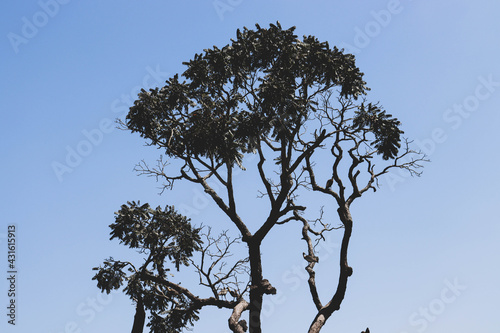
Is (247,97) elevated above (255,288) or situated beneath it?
elevated above

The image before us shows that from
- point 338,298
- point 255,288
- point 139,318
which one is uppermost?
point 139,318

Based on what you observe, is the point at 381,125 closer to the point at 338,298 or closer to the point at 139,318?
the point at 338,298

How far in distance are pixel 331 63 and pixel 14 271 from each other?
49.6 feet

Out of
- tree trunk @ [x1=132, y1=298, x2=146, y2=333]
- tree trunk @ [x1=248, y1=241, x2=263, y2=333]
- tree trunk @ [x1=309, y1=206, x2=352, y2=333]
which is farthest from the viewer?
tree trunk @ [x1=132, y1=298, x2=146, y2=333]

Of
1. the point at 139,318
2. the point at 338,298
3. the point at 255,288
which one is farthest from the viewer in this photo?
the point at 139,318

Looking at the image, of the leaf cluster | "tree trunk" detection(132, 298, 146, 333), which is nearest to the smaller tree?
"tree trunk" detection(132, 298, 146, 333)

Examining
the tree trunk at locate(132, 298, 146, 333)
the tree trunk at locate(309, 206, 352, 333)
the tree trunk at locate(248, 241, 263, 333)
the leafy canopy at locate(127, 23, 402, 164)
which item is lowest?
the tree trunk at locate(309, 206, 352, 333)

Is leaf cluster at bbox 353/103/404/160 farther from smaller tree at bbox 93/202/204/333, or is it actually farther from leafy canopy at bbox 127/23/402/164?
smaller tree at bbox 93/202/204/333

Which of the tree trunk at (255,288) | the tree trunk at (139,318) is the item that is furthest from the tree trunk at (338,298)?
the tree trunk at (139,318)

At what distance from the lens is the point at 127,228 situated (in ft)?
66.1

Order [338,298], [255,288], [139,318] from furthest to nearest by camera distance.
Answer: [139,318]
[255,288]
[338,298]

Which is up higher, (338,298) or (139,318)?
(139,318)

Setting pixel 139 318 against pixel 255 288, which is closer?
pixel 255 288

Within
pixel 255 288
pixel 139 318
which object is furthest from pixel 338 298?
pixel 139 318
